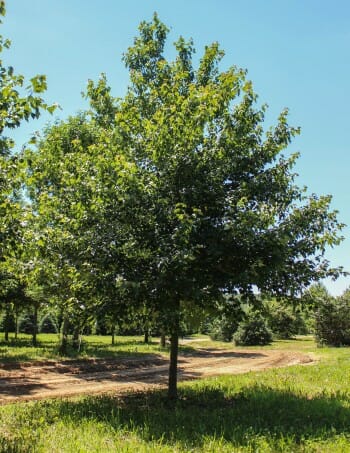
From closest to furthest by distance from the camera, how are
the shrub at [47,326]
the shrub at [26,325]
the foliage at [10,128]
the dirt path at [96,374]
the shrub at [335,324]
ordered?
1. the foliage at [10,128]
2. the dirt path at [96,374]
3. the shrub at [335,324]
4. the shrub at [26,325]
5. the shrub at [47,326]

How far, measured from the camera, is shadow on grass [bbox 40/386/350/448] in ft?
24.6

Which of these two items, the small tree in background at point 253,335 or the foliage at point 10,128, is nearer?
the foliage at point 10,128

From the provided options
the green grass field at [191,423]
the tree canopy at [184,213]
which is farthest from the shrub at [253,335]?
the tree canopy at [184,213]

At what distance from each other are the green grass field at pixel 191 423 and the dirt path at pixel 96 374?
3045mm

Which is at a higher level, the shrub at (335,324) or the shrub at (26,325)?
the shrub at (335,324)

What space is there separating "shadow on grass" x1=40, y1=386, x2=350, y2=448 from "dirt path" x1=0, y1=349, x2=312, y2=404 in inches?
126

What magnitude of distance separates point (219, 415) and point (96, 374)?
35.0 ft

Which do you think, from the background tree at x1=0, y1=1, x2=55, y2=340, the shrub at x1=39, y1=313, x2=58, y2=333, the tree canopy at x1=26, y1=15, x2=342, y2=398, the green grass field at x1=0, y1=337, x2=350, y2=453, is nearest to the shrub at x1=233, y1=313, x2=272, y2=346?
the shrub at x1=39, y1=313, x2=58, y2=333

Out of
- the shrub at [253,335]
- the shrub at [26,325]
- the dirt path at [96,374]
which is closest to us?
the dirt path at [96,374]

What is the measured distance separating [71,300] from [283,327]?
171 ft

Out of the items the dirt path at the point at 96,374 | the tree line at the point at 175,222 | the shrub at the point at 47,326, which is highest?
the tree line at the point at 175,222

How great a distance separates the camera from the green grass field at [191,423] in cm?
687

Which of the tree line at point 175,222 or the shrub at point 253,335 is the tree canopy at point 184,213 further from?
the shrub at point 253,335

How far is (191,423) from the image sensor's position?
8.30 metres
